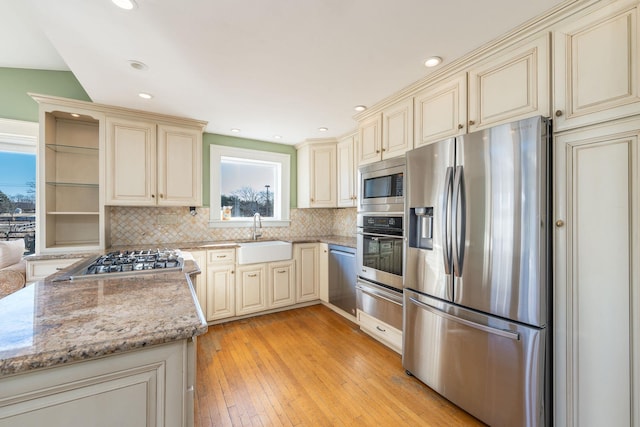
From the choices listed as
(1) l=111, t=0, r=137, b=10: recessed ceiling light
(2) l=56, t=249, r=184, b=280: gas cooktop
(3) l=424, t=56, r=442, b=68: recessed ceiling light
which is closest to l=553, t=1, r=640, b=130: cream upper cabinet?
(3) l=424, t=56, r=442, b=68: recessed ceiling light

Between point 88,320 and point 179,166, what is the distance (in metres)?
2.43

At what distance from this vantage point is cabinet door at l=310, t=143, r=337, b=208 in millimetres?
3820

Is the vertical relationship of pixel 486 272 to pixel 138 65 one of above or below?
below

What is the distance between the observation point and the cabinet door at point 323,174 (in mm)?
3820

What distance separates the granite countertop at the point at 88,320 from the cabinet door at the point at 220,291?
1692 mm

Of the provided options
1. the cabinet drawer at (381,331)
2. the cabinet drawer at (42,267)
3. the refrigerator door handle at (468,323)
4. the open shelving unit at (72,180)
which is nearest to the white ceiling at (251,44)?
the open shelving unit at (72,180)

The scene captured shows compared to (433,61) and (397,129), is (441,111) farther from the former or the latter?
(397,129)

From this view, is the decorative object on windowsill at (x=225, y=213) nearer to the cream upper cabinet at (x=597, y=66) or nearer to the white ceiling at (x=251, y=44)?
the white ceiling at (x=251, y=44)

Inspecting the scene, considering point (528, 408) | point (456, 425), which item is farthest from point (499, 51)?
point (456, 425)

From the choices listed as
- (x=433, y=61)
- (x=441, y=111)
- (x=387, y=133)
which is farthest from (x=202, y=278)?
(x=433, y=61)

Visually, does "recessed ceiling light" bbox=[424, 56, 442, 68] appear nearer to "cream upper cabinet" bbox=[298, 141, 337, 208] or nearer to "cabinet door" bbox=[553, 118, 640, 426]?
"cabinet door" bbox=[553, 118, 640, 426]

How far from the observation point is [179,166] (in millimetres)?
3020

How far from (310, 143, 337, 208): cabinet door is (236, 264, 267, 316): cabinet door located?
1.24m

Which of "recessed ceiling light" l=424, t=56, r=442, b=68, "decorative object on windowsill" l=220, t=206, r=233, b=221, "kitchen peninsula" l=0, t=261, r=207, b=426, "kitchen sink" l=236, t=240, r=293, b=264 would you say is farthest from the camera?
"decorative object on windowsill" l=220, t=206, r=233, b=221
